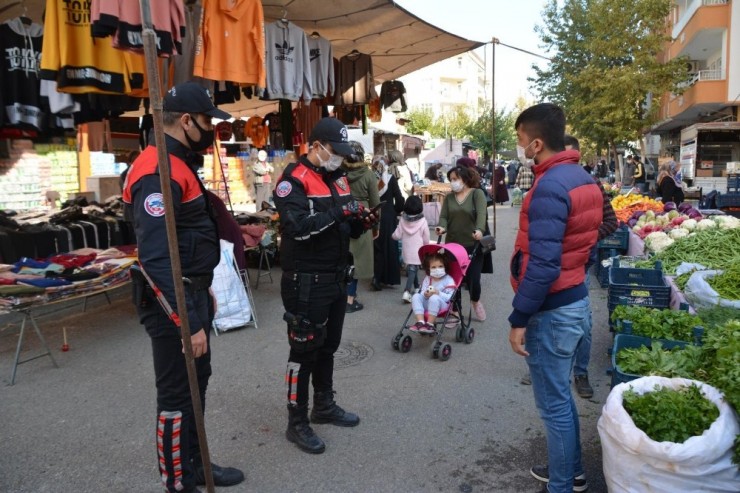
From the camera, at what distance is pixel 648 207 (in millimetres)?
11391

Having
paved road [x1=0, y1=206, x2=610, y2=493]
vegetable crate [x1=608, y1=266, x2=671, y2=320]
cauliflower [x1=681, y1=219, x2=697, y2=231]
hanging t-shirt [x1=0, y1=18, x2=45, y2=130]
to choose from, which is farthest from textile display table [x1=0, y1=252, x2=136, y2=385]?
cauliflower [x1=681, y1=219, x2=697, y2=231]

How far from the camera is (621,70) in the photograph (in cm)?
2519

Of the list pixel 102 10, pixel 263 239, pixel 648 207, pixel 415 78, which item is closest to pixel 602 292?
pixel 648 207

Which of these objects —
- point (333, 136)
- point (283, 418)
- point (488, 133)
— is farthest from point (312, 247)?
point (488, 133)

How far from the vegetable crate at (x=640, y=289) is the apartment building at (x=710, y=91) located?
16.9 meters

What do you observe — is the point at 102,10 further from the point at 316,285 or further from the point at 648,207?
the point at 648,207

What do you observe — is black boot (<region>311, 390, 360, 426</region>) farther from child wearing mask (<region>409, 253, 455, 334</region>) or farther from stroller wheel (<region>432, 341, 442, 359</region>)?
child wearing mask (<region>409, 253, 455, 334</region>)

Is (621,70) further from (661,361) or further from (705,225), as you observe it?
(661,361)

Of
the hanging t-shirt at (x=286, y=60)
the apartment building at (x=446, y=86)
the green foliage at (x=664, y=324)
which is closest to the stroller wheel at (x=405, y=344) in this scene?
the green foliage at (x=664, y=324)

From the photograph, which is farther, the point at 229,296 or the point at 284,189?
the point at 229,296

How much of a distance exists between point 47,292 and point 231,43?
10.6ft

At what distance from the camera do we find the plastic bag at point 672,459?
258 cm

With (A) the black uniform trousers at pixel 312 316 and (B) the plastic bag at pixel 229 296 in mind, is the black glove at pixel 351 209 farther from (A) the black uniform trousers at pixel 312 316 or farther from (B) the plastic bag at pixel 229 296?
(B) the plastic bag at pixel 229 296

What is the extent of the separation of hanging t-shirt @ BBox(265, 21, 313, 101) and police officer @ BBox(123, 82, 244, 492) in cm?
455
